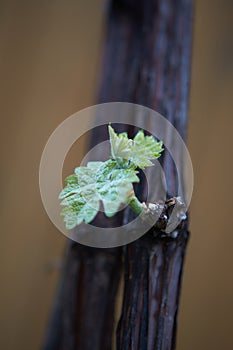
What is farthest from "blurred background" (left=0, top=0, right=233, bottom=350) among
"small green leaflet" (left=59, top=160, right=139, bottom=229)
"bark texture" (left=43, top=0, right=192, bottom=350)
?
"small green leaflet" (left=59, top=160, right=139, bottom=229)

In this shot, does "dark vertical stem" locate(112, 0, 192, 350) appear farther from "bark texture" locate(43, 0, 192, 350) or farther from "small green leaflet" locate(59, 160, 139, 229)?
"small green leaflet" locate(59, 160, 139, 229)

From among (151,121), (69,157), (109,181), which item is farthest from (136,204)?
(69,157)

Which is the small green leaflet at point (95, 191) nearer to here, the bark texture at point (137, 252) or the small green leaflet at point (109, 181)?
the small green leaflet at point (109, 181)

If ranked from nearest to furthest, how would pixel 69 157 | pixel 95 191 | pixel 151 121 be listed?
pixel 95 191 → pixel 151 121 → pixel 69 157

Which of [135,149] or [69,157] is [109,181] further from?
[69,157]

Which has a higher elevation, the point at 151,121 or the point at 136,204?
the point at 151,121

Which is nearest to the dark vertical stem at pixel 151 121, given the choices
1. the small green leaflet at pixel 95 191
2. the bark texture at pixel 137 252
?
the bark texture at pixel 137 252

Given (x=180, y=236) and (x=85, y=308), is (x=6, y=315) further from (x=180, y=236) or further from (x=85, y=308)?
(x=180, y=236)
